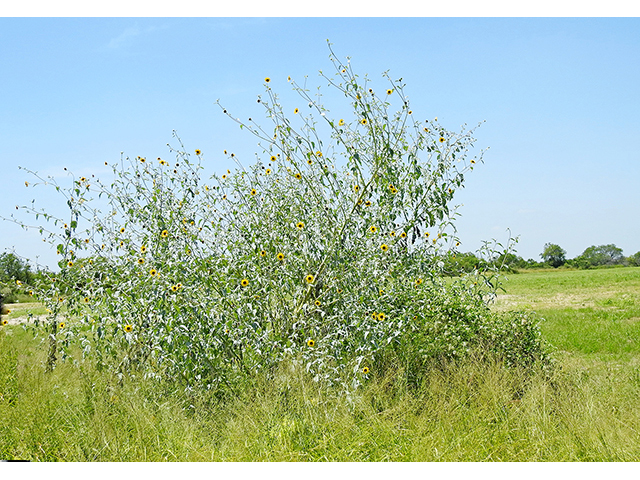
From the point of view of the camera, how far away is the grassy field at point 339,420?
2.91m

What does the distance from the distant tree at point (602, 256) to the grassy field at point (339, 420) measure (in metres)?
27.1

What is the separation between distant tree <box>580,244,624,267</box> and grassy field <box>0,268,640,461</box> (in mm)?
27054

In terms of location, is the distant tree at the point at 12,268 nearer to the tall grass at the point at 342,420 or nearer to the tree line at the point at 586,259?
the tall grass at the point at 342,420

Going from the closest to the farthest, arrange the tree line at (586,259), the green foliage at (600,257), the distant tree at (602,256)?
the tree line at (586,259), the green foliage at (600,257), the distant tree at (602,256)

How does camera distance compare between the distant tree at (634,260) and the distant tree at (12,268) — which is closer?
the distant tree at (12,268)


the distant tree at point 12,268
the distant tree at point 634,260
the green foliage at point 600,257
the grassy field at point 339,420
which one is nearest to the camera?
the grassy field at point 339,420

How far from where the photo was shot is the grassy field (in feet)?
9.55

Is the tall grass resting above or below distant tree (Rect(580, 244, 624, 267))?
below

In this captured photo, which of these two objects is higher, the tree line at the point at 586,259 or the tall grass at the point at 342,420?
the tree line at the point at 586,259

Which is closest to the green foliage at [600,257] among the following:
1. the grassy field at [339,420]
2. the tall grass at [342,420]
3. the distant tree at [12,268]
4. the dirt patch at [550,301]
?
the dirt patch at [550,301]

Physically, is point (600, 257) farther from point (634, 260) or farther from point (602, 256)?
point (634, 260)

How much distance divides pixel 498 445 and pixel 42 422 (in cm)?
288

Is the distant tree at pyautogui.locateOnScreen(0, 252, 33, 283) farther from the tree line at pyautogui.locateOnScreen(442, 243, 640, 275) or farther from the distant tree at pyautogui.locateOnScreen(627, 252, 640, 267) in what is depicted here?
the distant tree at pyautogui.locateOnScreen(627, 252, 640, 267)

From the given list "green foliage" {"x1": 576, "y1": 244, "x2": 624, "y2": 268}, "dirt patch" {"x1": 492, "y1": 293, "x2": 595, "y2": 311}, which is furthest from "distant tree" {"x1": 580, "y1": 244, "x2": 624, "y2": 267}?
"dirt patch" {"x1": 492, "y1": 293, "x2": 595, "y2": 311}
